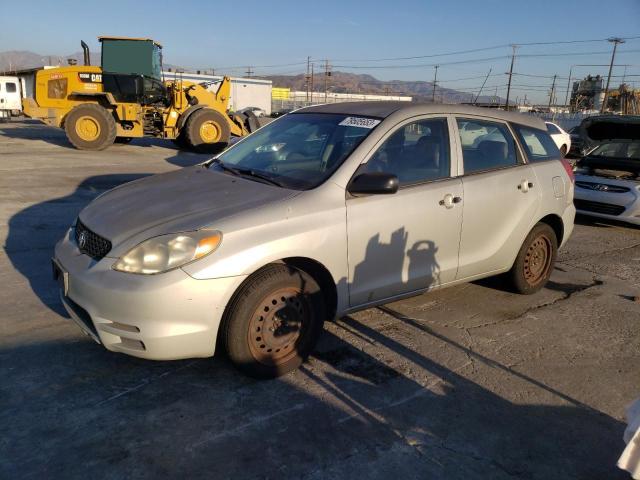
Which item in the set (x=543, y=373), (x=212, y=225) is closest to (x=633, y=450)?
(x=543, y=373)

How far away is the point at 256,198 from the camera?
3.22 meters

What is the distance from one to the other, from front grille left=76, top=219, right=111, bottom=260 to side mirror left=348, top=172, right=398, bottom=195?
60.6 inches

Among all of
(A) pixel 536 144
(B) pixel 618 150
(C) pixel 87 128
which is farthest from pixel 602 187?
(C) pixel 87 128

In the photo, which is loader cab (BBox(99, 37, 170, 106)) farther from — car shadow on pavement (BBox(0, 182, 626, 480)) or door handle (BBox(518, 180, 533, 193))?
door handle (BBox(518, 180, 533, 193))

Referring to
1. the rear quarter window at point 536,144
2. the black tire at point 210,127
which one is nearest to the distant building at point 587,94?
the black tire at point 210,127

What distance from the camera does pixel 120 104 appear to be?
15.2 m

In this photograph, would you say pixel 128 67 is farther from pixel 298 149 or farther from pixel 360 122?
pixel 360 122

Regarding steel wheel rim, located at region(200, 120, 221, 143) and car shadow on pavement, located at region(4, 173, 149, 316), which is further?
steel wheel rim, located at region(200, 120, 221, 143)

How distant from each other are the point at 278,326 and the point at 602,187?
22.9ft

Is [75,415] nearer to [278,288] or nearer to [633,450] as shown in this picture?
[278,288]

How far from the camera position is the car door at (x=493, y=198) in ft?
13.4

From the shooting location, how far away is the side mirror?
3271 mm

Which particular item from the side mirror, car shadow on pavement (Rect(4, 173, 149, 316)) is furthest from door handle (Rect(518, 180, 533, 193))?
car shadow on pavement (Rect(4, 173, 149, 316))

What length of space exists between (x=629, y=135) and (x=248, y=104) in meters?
51.6
